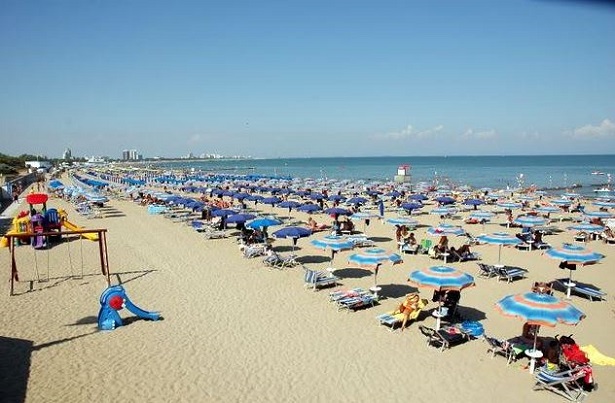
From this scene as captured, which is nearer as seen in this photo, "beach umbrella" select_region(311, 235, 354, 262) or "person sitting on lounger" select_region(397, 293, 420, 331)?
"person sitting on lounger" select_region(397, 293, 420, 331)

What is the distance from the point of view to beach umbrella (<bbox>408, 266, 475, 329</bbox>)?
27.9 feet

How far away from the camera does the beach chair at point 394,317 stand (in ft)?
29.9

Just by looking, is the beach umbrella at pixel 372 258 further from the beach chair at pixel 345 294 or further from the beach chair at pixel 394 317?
the beach chair at pixel 394 317

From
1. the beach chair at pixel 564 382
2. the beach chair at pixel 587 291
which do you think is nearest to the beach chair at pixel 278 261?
the beach chair at pixel 587 291

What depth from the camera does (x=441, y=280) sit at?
8602 mm

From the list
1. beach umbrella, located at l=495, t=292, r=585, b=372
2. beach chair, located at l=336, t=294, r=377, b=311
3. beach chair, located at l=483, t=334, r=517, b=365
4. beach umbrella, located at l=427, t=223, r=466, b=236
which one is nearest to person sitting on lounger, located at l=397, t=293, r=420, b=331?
beach chair, located at l=336, t=294, r=377, b=311

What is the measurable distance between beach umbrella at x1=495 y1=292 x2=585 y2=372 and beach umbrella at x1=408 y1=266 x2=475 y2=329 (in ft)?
3.66

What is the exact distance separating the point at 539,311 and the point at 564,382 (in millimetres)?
1061

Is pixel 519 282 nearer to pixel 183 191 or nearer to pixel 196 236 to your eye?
pixel 196 236

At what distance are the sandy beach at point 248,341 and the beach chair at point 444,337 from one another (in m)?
0.18

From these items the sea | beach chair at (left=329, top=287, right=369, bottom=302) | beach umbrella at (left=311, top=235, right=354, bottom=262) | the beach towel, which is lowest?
the sea

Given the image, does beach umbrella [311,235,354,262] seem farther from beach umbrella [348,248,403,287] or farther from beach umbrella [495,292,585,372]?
beach umbrella [495,292,585,372]

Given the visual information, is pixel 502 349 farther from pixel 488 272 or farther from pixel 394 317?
pixel 488 272

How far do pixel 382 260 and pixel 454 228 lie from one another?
733 centimetres
